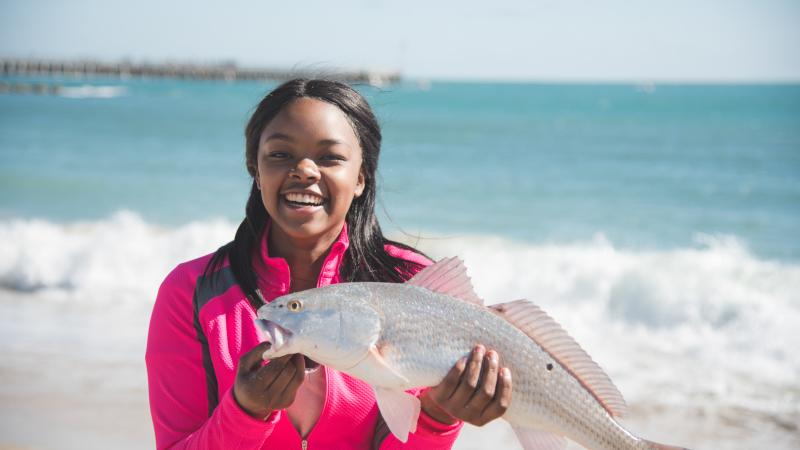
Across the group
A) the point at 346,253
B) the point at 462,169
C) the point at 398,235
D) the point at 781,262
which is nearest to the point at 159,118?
the point at 462,169

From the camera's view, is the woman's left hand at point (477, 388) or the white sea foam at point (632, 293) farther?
the white sea foam at point (632, 293)

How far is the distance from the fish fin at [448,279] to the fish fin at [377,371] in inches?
10.8

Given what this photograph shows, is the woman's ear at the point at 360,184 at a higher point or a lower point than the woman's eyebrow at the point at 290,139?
lower

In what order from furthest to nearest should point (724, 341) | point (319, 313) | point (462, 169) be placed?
point (462, 169), point (724, 341), point (319, 313)

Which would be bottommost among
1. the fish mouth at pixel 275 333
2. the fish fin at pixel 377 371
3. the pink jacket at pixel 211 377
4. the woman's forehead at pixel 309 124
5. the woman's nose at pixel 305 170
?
the pink jacket at pixel 211 377

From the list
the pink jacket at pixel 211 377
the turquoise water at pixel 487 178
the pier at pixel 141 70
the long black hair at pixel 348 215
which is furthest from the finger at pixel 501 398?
the pier at pixel 141 70

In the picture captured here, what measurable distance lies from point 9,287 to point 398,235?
534cm

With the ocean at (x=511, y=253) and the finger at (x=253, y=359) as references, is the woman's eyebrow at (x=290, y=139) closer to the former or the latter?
the ocean at (x=511, y=253)

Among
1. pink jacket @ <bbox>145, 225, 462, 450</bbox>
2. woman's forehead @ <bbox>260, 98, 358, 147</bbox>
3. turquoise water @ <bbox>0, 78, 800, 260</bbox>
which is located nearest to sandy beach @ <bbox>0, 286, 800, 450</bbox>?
turquoise water @ <bbox>0, 78, 800, 260</bbox>

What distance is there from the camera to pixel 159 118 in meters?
39.0

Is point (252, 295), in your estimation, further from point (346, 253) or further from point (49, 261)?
point (49, 261)

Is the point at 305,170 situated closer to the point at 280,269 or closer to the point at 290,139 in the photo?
the point at 290,139

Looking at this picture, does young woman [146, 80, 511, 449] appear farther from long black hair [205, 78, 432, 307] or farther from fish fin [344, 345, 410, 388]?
fish fin [344, 345, 410, 388]

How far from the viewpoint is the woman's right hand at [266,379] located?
2.17m
